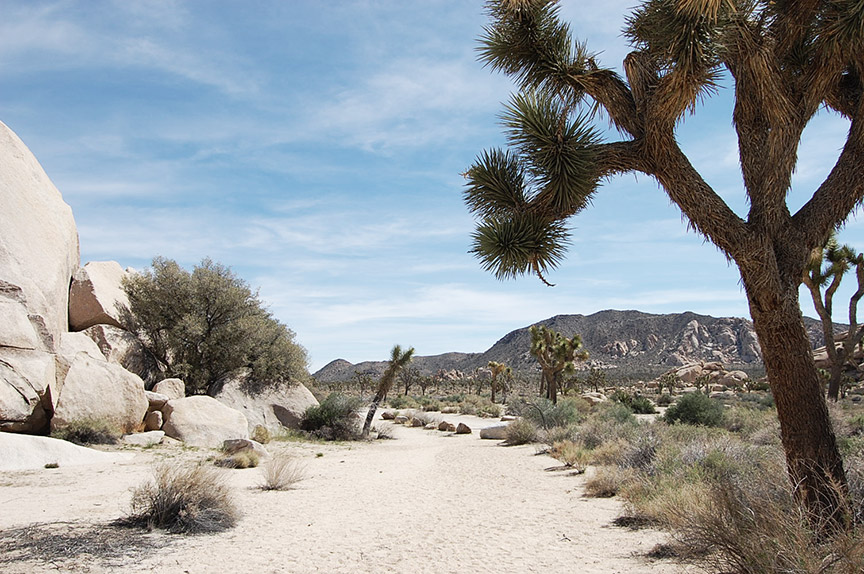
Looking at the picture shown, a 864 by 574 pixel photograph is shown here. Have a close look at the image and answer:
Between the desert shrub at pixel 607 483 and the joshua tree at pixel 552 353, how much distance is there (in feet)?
71.8

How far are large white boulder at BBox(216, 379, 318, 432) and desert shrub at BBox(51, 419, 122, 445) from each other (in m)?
5.19

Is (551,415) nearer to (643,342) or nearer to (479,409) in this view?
(479,409)

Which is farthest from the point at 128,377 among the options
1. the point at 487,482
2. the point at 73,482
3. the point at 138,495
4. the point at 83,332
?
the point at 487,482

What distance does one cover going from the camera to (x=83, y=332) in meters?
17.5

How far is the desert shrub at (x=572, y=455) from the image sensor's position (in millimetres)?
12383

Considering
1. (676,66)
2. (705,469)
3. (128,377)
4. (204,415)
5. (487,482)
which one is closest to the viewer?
(676,66)

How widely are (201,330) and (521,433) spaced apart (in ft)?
38.9

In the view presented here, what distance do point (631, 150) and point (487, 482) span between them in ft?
25.8

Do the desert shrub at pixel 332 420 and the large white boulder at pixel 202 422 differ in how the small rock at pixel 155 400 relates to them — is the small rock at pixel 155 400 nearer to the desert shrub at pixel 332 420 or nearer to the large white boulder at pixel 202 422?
the large white boulder at pixel 202 422

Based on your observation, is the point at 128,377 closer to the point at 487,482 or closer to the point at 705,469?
the point at 487,482

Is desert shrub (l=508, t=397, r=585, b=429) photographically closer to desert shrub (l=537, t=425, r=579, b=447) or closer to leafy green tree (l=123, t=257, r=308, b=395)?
desert shrub (l=537, t=425, r=579, b=447)

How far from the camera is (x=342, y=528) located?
7469mm

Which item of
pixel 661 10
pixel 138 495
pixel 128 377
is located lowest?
pixel 138 495

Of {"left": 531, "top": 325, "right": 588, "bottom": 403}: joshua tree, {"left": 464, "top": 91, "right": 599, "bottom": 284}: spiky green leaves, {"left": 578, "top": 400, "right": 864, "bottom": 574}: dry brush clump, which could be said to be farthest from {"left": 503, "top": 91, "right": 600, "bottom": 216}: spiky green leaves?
{"left": 531, "top": 325, "right": 588, "bottom": 403}: joshua tree
